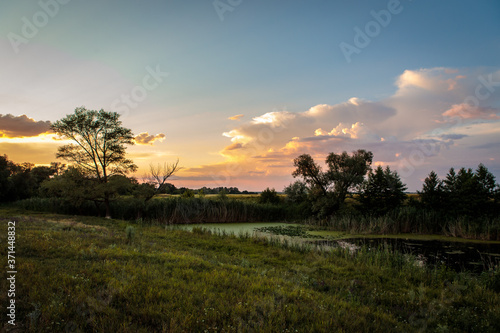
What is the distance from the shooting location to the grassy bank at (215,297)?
4.35 m

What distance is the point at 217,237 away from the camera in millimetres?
15672

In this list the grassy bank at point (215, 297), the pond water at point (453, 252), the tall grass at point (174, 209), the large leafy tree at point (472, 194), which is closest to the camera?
the grassy bank at point (215, 297)

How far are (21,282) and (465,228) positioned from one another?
78.3 ft

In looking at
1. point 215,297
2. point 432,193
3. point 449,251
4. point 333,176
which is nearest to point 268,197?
point 333,176

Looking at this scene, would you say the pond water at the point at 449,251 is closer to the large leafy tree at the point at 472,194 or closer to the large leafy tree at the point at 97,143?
the large leafy tree at the point at 472,194

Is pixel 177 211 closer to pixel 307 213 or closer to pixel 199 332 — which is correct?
pixel 307 213

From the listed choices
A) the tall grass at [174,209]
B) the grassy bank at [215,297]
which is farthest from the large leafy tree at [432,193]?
the grassy bank at [215,297]

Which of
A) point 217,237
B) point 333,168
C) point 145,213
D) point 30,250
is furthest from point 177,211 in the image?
point 30,250

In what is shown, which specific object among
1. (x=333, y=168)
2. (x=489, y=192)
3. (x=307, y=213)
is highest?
(x=333, y=168)

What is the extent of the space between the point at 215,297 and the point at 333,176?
24.2 metres

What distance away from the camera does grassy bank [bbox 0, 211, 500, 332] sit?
435cm

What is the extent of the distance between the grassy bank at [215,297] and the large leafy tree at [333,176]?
18414mm

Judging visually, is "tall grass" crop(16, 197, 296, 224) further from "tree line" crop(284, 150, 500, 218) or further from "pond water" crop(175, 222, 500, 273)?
"pond water" crop(175, 222, 500, 273)

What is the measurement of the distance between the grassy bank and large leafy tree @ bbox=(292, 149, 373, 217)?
60.4 feet
